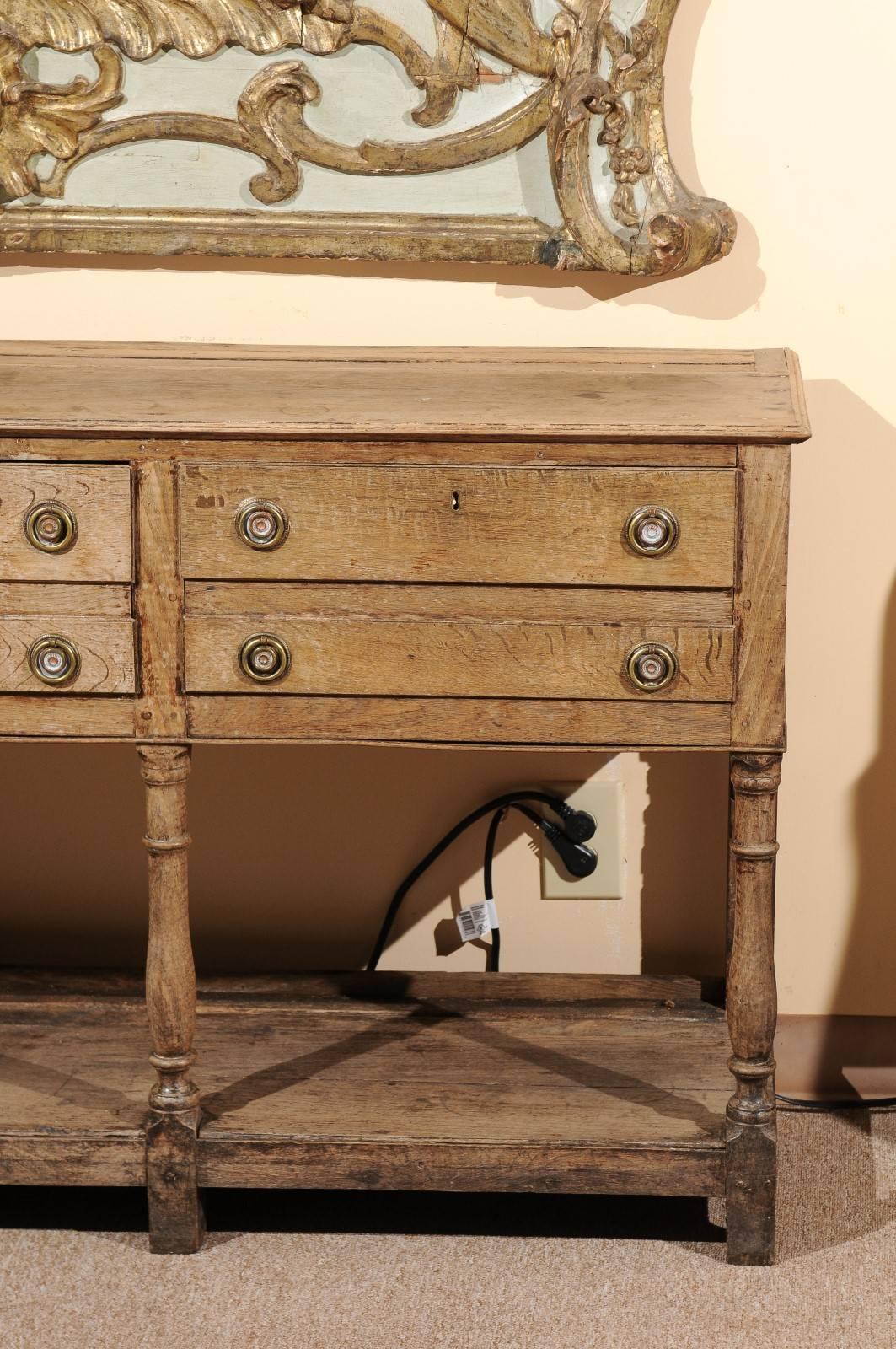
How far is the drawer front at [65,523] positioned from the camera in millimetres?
1235

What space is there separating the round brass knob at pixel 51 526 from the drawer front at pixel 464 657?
13cm

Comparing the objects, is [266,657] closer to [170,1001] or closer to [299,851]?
[170,1001]

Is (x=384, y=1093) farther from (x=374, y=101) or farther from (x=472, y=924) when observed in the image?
(x=374, y=101)

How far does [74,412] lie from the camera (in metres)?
1.23

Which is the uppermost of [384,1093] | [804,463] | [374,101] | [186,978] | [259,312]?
[374,101]

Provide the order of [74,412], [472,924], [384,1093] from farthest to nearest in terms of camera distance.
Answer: [472,924] < [384,1093] < [74,412]

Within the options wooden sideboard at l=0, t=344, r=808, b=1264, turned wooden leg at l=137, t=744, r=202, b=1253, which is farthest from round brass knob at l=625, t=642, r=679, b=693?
turned wooden leg at l=137, t=744, r=202, b=1253

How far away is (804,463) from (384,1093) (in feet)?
2.67

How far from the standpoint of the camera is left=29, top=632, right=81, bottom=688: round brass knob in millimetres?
1253

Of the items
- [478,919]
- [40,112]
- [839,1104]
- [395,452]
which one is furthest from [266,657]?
[839,1104]

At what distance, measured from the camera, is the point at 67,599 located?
125cm

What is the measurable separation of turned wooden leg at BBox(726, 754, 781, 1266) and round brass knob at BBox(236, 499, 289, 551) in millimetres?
439

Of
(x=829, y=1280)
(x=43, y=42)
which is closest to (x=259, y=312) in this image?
(x=43, y=42)

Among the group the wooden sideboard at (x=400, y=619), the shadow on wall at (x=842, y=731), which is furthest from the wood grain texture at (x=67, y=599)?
the shadow on wall at (x=842, y=731)
